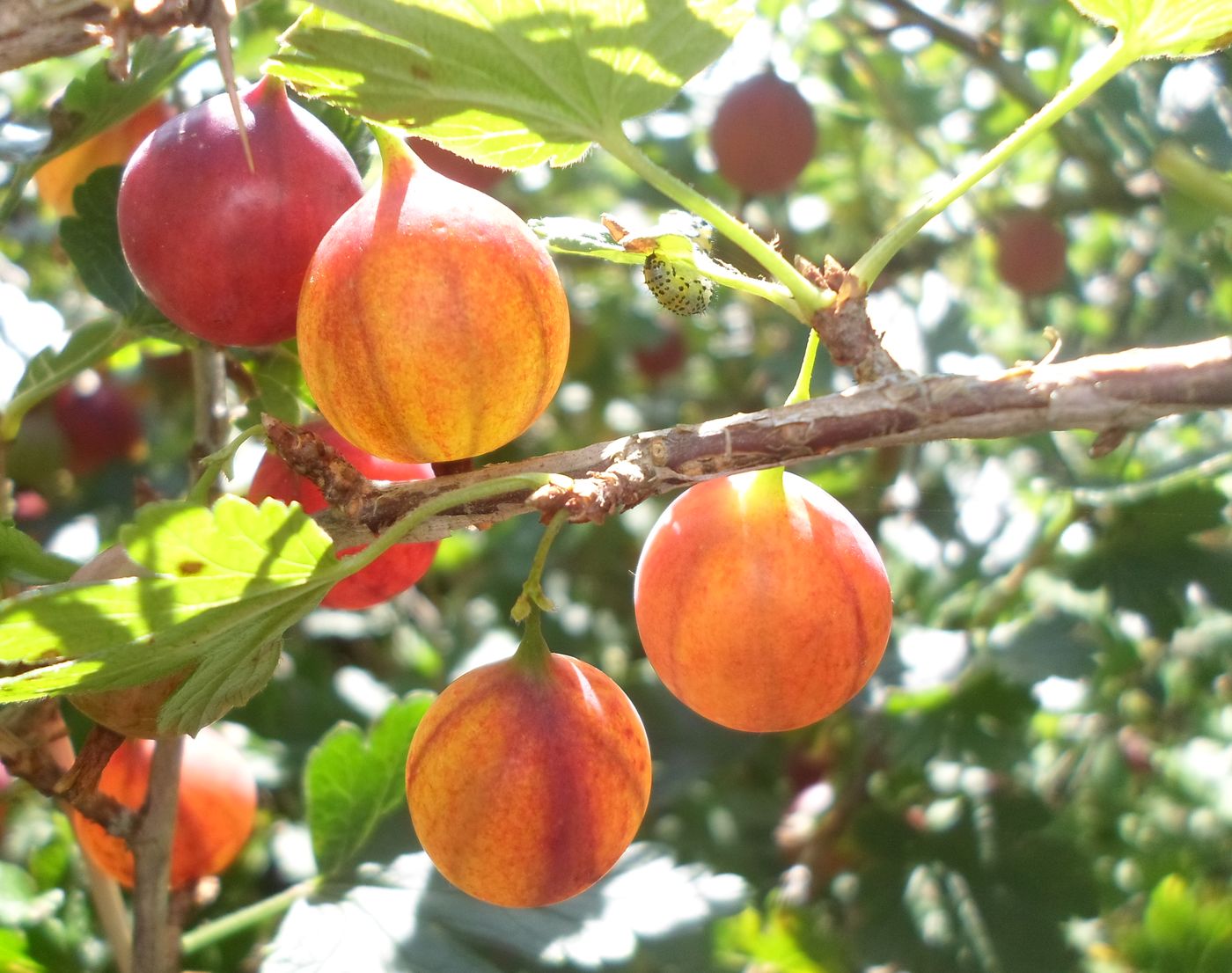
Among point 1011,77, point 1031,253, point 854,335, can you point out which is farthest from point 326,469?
point 1031,253

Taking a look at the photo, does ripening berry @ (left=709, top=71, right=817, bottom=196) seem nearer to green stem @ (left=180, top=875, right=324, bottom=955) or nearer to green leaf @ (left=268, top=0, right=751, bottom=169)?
green leaf @ (left=268, top=0, right=751, bottom=169)

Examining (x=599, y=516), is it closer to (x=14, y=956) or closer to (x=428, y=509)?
(x=428, y=509)

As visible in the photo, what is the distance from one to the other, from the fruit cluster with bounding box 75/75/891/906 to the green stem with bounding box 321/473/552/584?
69 mm

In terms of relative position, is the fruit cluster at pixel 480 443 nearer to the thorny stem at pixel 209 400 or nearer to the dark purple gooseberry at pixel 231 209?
the dark purple gooseberry at pixel 231 209

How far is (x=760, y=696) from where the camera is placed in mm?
1061

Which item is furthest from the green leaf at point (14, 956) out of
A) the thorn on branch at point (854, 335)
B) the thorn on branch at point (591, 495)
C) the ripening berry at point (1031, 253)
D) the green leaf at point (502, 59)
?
the ripening berry at point (1031, 253)

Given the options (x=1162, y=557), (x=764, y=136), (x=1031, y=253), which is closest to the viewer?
(x=1162, y=557)

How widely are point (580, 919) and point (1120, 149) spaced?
2.01 m

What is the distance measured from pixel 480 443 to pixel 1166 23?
77 cm

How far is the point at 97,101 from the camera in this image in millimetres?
1325

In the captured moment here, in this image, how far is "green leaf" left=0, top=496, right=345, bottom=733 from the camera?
2.76 feet

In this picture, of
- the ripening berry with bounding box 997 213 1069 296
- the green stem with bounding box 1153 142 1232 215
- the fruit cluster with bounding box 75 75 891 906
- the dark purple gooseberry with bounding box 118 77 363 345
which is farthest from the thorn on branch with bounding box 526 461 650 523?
the ripening berry with bounding box 997 213 1069 296

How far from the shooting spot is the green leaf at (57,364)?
4.67 feet

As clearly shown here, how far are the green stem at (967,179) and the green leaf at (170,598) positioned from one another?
56 cm
